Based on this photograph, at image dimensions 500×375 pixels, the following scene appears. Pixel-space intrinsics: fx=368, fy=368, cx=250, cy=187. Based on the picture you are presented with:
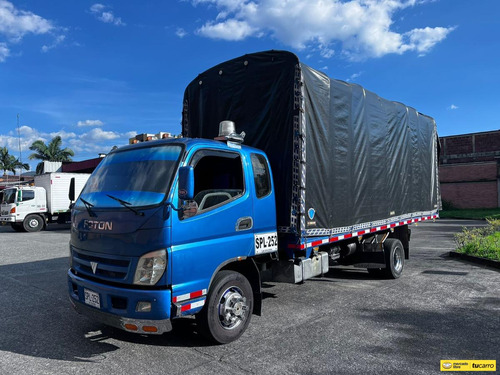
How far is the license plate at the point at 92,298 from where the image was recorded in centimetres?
380

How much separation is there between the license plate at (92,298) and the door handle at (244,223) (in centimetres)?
166

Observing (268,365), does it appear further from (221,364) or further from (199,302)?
(199,302)

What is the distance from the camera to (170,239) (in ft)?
11.7

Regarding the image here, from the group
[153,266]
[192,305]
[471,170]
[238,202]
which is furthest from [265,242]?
[471,170]

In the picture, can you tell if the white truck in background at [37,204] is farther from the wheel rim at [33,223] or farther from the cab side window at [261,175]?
the cab side window at [261,175]

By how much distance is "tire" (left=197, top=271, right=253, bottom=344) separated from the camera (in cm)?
398

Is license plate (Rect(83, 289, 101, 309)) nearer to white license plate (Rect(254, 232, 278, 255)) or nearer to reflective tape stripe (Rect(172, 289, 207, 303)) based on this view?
reflective tape stripe (Rect(172, 289, 207, 303))

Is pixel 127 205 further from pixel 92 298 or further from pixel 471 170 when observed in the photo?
pixel 471 170

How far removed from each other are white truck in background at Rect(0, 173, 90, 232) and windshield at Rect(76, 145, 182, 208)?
54.9 feet

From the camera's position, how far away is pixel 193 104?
6531mm

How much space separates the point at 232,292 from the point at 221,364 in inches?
31.3

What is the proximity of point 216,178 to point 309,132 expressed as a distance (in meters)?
1.48

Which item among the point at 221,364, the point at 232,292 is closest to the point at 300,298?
the point at 232,292

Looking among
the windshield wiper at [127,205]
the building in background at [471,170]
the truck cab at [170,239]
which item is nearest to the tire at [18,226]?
the truck cab at [170,239]
